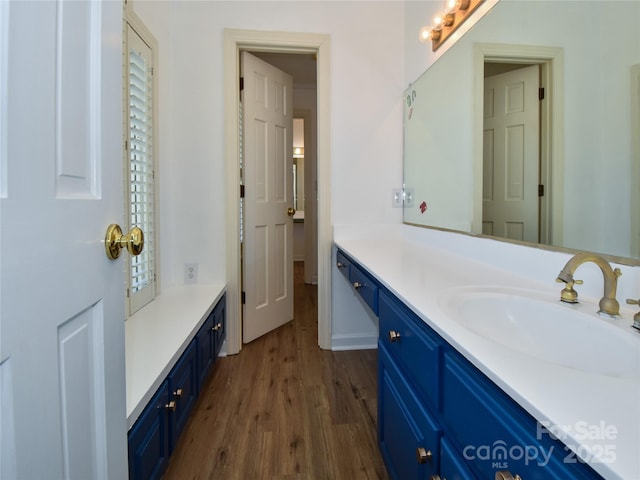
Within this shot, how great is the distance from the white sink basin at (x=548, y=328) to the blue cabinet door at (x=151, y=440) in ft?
3.02

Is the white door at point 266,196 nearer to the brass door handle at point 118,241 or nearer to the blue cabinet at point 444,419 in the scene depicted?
the blue cabinet at point 444,419

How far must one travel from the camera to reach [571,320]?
82 cm

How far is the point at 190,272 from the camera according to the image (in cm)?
234

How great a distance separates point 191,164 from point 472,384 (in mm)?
2138

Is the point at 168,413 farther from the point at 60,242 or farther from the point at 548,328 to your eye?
the point at 548,328

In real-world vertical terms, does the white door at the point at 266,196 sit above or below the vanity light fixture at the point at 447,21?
below

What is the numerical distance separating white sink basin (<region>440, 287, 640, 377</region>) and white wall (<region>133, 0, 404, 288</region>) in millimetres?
1539

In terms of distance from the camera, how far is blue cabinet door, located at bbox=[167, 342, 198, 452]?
1308 mm

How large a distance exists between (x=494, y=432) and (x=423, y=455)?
36 centimetres

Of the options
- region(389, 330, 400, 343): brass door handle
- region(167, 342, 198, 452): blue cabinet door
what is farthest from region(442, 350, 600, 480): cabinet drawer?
region(167, 342, 198, 452): blue cabinet door

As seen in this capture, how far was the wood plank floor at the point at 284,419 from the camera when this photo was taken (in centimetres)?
138

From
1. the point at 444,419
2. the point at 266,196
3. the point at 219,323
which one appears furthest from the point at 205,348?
the point at 444,419

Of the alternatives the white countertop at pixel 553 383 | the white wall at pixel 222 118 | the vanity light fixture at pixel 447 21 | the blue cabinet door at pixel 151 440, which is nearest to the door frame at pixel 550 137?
the white countertop at pixel 553 383

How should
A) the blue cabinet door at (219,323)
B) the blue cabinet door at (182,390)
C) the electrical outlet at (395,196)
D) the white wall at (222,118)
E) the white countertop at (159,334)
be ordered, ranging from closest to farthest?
the white countertop at (159,334), the blue cabinet door at (182,390), the blue cabinet door at (219,323), the white wall at (222,118), the electrical outlet at (395,196)
